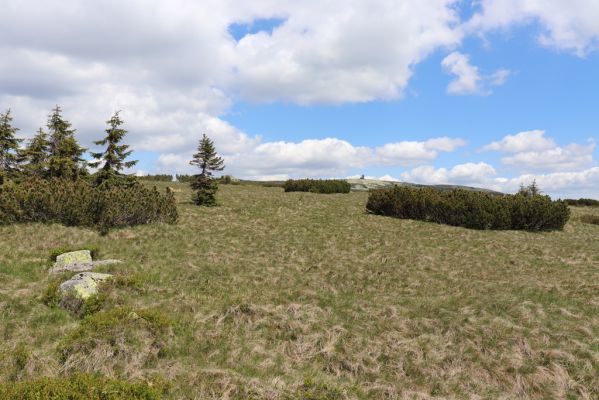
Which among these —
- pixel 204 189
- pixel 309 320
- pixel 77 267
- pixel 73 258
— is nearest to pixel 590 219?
pixel 204 189

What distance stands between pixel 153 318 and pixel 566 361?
10.9m

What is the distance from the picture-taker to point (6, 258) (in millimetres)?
14852

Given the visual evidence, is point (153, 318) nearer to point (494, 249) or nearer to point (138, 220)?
point (138, 220)

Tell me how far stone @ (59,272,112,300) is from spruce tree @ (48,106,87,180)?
17.6 m

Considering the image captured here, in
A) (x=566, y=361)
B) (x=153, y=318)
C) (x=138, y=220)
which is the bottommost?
(x=566, y=361)

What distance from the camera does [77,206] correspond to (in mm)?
20406

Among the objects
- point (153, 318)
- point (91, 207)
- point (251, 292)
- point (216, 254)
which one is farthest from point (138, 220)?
point (153, 318)

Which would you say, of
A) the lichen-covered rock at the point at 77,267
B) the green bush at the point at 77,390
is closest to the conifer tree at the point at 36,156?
the lichen-covered rock at the point at 77,267

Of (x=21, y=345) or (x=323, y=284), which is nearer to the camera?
(x=21, y=345)

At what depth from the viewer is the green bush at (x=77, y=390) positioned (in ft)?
20.5

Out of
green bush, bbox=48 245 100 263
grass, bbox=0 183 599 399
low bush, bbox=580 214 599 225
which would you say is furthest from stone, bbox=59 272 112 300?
low bush, bbox=580 214 599 225

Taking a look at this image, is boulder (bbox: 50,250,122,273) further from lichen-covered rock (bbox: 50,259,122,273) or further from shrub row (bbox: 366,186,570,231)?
shrub row (bbox: 366,186,570,231)

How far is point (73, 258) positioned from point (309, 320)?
1013 cm

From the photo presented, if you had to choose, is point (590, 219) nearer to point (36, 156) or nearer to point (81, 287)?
point (81, 287)
